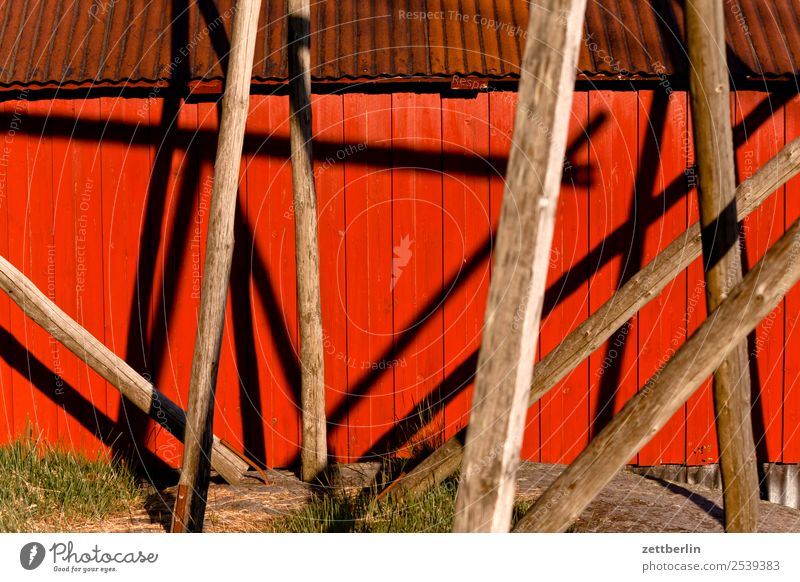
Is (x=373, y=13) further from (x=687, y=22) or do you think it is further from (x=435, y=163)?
(x=687, y=22)

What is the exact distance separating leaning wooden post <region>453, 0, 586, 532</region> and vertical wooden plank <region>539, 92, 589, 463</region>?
11.8 feet

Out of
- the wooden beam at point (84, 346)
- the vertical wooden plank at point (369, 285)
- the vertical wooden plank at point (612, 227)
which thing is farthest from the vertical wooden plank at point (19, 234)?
the vertical wooden plank at point (612, 227)

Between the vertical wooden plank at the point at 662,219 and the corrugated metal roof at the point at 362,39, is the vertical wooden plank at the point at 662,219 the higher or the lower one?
the lower one

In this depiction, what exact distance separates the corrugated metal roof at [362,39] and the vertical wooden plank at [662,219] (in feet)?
1.06

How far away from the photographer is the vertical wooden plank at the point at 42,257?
6484 millimetres

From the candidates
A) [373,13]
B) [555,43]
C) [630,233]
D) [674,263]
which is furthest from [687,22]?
[373,13]

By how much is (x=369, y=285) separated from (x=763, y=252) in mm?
2976

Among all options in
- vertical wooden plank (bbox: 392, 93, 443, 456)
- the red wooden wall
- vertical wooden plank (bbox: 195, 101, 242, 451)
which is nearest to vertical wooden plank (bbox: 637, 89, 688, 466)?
the red wooden wall

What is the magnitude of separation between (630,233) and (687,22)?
Answer: 91.8 inches

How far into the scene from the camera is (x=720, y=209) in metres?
4.59

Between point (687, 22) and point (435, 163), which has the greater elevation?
point (687, 22)

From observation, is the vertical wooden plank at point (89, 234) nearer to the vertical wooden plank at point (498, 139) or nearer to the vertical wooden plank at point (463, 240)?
the vertical wooden plank at point (463, 240)

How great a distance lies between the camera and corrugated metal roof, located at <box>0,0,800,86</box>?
20.8 feet

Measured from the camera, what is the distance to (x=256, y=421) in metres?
6.58
